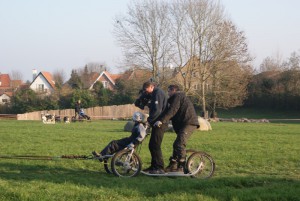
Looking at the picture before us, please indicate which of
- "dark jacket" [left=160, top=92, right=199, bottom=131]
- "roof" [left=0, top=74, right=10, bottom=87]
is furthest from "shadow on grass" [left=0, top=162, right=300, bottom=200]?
"roof" [left=0, top=74, right=10, bottom=87]

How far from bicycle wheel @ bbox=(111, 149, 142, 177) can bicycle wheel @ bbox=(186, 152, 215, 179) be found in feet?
3.50

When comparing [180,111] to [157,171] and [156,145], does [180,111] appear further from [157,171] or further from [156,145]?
[157,171]

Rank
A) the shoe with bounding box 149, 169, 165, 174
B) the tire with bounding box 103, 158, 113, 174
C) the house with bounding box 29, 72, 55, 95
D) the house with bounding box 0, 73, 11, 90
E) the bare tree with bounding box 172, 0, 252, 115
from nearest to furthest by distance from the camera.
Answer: the shoe with bounding box 149, 169, 165, 174 < the tire with bounding box 103, 158, 113, 174 < the bare tree with bounding box 172, 0, 252, 115 < the house with bounding box 29, 72, 55, 95 < the house with bounding box 0, 73, 11, 90

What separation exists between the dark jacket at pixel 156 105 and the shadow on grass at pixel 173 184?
125 centimetres

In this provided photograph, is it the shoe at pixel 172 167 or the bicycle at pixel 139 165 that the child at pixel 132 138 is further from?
the shoe at pixel 172 167

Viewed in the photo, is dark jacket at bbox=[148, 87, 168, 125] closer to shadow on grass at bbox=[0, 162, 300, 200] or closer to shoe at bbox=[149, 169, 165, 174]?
shoe at bbox=[149, 169, 165, 174]

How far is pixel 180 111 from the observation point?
9422 millimetres

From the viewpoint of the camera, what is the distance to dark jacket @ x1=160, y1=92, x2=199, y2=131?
30.3 feet

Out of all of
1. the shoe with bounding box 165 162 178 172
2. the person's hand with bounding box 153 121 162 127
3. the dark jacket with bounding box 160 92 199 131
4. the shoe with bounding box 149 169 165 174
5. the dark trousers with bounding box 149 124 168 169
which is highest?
the dark jacket with bounding box 160 92 199 131

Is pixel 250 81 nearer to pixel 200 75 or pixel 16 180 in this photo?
pixel 200 75

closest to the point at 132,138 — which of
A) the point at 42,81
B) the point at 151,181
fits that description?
the point at 151,181

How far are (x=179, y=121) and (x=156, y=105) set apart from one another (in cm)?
61

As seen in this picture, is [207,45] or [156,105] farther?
[207,45]

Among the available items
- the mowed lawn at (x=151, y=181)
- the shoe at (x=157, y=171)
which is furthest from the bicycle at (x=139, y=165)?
the mowed lawn at (x=151, y=181)
